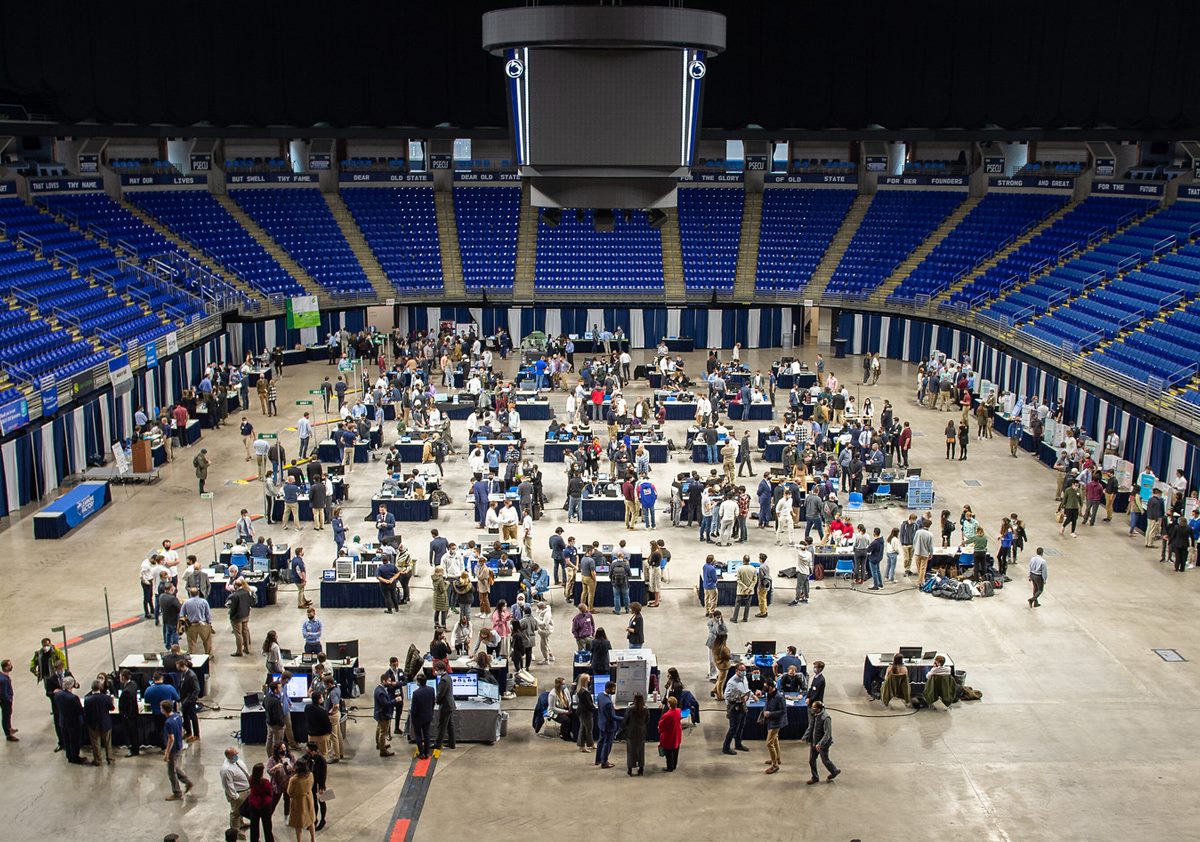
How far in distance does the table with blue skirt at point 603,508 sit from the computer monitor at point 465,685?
1000 cm

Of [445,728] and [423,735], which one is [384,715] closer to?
[423,735]

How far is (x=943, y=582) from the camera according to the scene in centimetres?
2541

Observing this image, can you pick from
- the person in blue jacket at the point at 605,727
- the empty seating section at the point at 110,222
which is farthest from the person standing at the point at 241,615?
the empty seating section at the point at 110,222

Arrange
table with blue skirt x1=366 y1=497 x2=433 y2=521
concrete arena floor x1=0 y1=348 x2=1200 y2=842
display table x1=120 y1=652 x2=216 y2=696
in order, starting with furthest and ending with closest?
table with blue skirt x1=366 y1=497 x2=433 y2=521 → display table x1=120 y1=652 x2=216 y2=696 → concrete arena floor x1=0 y1=348 x2=1200 y2=842

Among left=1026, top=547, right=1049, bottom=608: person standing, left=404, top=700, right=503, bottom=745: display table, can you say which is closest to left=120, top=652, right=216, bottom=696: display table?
left=404, top=700, right=503, bottom=745: display table

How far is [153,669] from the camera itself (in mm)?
20062

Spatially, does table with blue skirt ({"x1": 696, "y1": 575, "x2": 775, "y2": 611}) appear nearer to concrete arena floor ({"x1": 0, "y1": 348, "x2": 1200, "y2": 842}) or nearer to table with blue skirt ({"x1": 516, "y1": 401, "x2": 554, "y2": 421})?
concrete arena floor ({"x1": 0, "y1": 348, "x2": 1200, "y2": 842})

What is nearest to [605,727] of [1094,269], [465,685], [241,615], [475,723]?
[475,723]

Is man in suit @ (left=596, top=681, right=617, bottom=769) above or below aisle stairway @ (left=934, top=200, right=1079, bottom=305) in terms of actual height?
below

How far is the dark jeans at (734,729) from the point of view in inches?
744

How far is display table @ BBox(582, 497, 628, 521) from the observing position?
1169 inches

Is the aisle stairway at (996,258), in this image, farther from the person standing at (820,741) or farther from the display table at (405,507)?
the person standing at (820,741)

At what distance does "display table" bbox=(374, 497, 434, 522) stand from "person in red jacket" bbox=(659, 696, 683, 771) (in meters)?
12.3

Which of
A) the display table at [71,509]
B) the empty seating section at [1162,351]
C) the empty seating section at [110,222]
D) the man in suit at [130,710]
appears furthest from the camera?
the empty seating section at [110,222]
